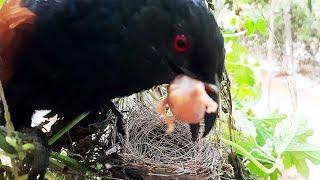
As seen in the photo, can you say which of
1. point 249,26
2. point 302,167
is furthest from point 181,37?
point 249,26

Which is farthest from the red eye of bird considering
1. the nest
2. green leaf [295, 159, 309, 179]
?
green leaf [295, 159, 309, 179]

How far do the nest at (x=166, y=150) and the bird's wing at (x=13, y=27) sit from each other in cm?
24

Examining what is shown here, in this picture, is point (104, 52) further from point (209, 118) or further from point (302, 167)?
point (302, 167)

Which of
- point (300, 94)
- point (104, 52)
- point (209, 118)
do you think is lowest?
point (300, 94)

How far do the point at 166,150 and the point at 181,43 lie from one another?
0.74ft

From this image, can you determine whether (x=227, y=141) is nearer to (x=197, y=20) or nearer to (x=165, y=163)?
(x=165, y=163)

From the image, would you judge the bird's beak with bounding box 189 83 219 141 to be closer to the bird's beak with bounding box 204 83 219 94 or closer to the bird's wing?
the bird's beak with bounding box 204 83 219 94

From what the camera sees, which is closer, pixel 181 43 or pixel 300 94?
pixel 181 43

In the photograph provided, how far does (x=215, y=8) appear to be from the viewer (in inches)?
40.3

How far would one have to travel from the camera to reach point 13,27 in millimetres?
910

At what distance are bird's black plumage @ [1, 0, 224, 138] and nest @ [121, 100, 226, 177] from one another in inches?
3.2

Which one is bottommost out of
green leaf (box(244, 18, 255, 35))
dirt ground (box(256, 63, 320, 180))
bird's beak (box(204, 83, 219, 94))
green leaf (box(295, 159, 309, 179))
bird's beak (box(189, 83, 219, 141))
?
dirt ground (box(256, 63, 320, 180))

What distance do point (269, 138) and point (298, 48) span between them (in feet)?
8.83

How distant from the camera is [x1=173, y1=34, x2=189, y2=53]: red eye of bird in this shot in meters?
0.76
